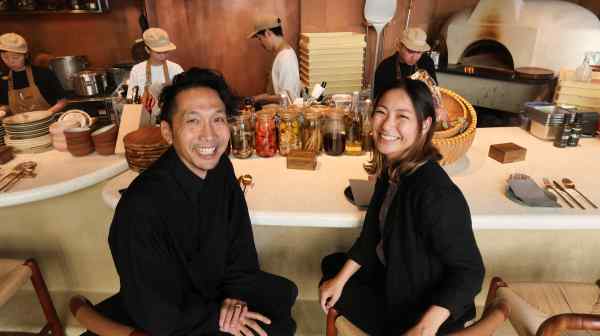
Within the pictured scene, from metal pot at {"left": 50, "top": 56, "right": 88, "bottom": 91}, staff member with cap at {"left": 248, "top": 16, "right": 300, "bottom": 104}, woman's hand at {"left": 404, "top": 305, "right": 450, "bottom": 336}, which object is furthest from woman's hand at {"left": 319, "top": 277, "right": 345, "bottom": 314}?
metal pot at {"left": 50, "top": 56, "right": 88, "bottom": 91}

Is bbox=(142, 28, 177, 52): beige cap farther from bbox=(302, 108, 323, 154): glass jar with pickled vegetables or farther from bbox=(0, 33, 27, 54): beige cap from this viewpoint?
bbox=(302, 108, 323, 154): glass jar with pickled vegetables

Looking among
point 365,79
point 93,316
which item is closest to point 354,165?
point 93,316

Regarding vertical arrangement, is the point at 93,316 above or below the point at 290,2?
below

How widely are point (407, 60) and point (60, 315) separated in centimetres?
321

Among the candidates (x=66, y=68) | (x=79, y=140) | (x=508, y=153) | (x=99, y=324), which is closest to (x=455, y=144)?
(x=508, y=153)

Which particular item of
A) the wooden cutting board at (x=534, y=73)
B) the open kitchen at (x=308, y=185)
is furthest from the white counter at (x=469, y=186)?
the wooden cutting board at (x=534, y=73)

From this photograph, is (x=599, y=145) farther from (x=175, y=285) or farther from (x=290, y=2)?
(x=290, y=2)

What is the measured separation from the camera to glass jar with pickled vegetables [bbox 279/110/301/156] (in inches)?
77.6

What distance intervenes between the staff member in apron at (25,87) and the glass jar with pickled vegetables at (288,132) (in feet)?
7.77

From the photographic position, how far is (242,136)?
78.1 inches

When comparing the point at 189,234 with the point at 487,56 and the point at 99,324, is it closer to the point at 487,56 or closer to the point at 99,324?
the point at 99,324

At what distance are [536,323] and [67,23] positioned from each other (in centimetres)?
540

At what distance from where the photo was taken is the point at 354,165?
192 cm

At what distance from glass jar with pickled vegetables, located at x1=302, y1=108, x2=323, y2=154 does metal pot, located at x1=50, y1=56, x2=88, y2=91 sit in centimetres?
339
